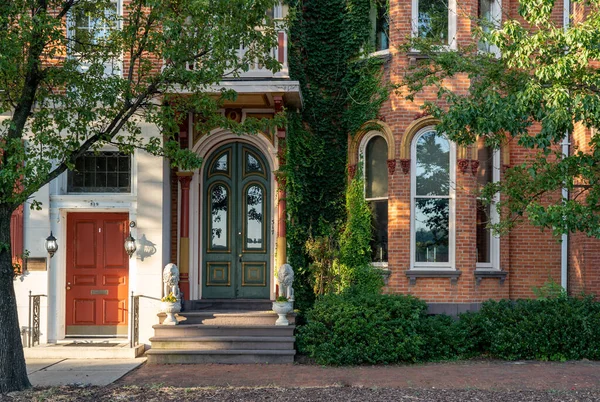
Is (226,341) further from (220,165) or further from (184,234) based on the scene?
(220,165)

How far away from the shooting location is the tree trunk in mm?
8570

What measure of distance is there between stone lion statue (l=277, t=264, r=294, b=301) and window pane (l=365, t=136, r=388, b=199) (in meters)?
2.54

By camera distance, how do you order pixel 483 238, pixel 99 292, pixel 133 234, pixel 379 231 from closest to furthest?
1. pixel 133 234
2. pixel 99 292
3. pixel 483 238
4. pixel 379 231

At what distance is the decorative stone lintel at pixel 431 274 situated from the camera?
12.2 metres

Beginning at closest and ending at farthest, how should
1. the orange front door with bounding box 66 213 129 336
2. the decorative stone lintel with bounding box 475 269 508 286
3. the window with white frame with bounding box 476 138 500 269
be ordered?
the decorative stone lintel with bounding box 475 269 508 286
the orange front door with bounding box 66 213 129 336
the window with white frame with bounding box 476 138 500 269

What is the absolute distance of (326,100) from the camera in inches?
533

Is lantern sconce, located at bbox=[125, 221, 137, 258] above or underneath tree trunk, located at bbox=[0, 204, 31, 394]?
above

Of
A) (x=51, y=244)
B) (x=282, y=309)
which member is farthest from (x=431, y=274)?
(x=51, y=244)

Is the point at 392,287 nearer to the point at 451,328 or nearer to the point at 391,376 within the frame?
the point at 451,328

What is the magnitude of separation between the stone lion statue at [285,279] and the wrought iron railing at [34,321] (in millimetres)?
4498

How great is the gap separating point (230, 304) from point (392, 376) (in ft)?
13.3

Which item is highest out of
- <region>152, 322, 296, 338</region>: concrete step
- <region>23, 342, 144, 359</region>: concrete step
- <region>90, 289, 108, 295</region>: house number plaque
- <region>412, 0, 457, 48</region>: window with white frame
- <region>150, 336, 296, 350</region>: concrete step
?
<region>412, 0, 457, 48</region>: window with white frame

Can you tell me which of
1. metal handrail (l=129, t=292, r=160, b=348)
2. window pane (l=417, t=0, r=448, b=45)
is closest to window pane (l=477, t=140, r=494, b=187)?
window pane (l=417, t=0, r=448, b=45)

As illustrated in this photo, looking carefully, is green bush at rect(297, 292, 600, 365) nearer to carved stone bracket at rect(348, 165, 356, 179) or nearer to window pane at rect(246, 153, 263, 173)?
carved stone bracket at rect(348, 165, 356, 179)
